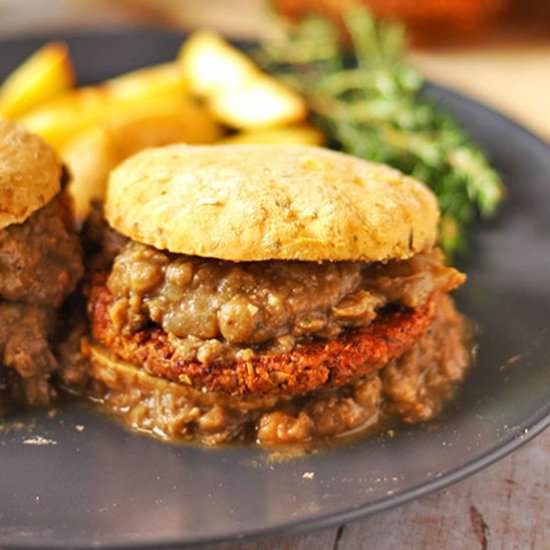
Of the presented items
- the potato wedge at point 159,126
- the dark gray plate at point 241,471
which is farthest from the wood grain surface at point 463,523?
the potato wedge at point 159,126

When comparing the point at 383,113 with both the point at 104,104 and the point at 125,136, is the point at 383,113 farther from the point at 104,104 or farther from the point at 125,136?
the point at 104,104

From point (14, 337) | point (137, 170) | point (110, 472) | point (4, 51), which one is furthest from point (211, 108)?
point (110, 472)

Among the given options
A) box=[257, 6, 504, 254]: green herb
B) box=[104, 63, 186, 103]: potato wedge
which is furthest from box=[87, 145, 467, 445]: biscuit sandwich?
box=[104, 63, 186, 103]: potato wedge

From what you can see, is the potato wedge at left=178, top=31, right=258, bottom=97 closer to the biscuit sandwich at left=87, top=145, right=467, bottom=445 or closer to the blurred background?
the blurred background

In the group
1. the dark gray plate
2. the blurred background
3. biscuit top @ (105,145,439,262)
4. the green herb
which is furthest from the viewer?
the blurred background

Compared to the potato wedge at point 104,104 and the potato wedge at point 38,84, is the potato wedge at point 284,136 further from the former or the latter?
the potato wedge at point 38,84

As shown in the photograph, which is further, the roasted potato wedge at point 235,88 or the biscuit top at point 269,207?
the roasted potato wedge at point 235,88

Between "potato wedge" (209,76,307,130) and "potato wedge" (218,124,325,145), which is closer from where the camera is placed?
"potato wedge" (218,124,325,145)
